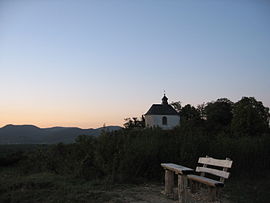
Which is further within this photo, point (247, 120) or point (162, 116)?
point (162, 116)

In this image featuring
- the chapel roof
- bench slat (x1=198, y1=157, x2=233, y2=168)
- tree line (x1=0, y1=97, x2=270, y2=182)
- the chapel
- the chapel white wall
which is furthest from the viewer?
the chapel roof

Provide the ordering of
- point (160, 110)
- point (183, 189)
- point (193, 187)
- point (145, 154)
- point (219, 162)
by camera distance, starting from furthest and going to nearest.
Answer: point (160, 110), point (145, 154), point (193, 187), point (219, 162), point (183, 189)

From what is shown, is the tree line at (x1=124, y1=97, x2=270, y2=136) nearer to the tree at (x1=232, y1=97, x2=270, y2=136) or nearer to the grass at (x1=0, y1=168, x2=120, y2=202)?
the tree at (x1=232, y1=97, x2=270, y2=136)

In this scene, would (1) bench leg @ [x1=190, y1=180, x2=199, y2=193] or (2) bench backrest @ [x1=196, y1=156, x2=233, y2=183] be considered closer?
(2) bench backrest @ [x1=196, y1=156, x2=233, y2=183]

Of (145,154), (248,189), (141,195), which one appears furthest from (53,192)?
(248,189)

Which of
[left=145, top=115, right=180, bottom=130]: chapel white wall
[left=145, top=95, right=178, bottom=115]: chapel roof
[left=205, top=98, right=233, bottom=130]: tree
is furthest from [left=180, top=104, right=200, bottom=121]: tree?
[left=205, top=98, right=233, bottom=130]: tree

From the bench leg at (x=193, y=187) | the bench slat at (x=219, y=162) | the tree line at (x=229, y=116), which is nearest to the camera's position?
the bench slat at (x=219, y=162)

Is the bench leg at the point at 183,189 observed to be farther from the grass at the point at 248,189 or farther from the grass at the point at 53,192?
the grass at the point at 53,192

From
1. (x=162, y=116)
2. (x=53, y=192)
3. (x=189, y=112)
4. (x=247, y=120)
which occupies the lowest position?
A: (x=53, y=192)

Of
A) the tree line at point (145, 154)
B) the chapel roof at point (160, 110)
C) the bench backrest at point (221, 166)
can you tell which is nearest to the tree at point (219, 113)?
the chapel roof at point (160, 110)

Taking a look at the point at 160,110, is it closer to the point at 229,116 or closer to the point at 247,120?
the point at 229,116

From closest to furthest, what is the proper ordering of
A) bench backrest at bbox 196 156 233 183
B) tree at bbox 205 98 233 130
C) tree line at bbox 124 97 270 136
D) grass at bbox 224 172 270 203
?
bench backrest at bbox 196 156 233 183 < grass at bbox 224 172 270 203 < tree line at bbox 124 97 270 136 < tree at bbox 205 98 233 130

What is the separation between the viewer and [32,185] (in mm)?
6973

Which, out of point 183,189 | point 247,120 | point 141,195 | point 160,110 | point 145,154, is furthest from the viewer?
point 160,110
